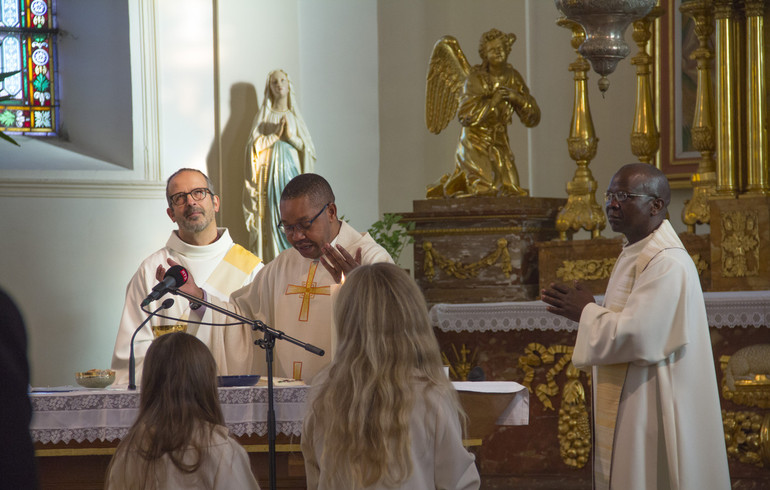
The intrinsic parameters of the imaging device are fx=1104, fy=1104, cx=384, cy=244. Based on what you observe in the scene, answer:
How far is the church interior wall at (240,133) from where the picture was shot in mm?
9109

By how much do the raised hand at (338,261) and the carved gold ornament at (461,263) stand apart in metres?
3.00

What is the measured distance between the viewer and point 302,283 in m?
4.87

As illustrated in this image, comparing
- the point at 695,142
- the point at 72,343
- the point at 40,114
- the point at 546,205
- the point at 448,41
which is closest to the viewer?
the point at 695,142

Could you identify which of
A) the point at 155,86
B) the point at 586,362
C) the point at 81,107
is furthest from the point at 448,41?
the point at 586,362

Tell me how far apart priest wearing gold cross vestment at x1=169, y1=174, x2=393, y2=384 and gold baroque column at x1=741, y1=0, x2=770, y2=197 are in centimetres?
Answer: 278

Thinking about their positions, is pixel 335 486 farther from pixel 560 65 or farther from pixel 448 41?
pixel 560 65

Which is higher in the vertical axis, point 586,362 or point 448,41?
point 448,41

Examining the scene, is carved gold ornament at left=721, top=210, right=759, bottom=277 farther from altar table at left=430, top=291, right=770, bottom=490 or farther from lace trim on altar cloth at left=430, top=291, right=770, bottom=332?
altar table at left=430, top=291, right=770, bottom=490

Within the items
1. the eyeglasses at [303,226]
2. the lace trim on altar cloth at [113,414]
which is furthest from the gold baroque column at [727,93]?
the lace trim on altar cloth at [113,414]

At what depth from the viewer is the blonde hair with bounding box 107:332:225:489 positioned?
3.09 meters

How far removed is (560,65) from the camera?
9.36 metres

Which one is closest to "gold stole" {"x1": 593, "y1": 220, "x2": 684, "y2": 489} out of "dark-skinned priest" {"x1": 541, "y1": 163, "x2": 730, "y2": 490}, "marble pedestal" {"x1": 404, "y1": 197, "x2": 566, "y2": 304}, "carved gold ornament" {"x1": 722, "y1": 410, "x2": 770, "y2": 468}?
"dark-skinned priest" {"x1": 541, "y1": 163, "x2": 730, "y2": 490}

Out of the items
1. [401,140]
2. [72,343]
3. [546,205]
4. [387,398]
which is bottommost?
[72,343]

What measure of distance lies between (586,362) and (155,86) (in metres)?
6.27
